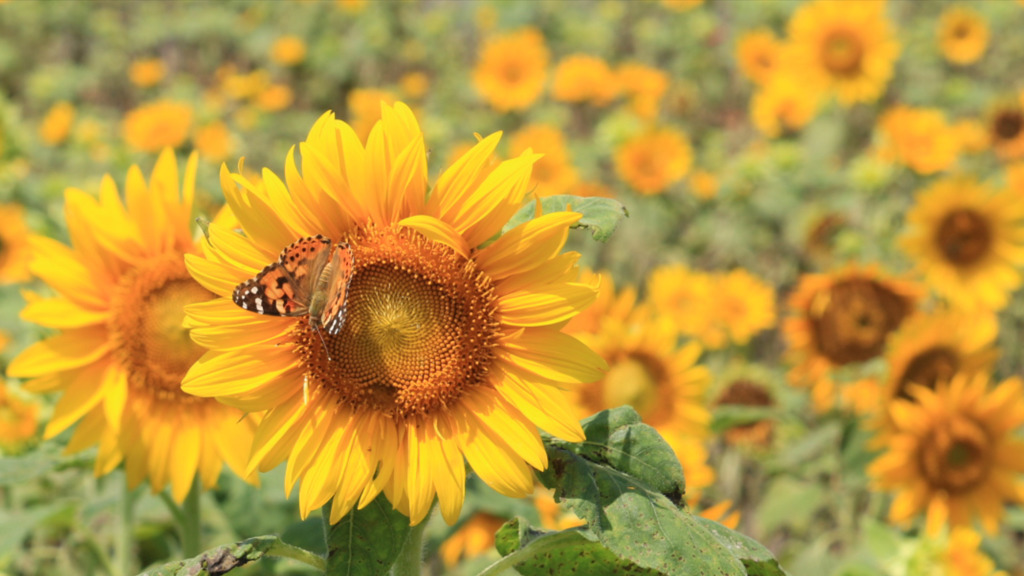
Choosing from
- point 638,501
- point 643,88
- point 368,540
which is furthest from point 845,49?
point 368,540

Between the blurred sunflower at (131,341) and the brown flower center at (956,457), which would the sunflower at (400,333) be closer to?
the blurred sunflower at (131,341)

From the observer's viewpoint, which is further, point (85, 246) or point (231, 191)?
point (85, 246)

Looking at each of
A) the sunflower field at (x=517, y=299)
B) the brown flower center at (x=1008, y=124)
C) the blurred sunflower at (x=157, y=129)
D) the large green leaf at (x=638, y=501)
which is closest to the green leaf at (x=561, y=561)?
the sunflower field at (x=517, y=299)

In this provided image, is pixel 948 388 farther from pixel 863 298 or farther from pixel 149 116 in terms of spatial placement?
pixel 149 116

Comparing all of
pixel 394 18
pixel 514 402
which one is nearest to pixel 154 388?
pixel 514 402

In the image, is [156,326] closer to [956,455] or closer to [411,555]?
[411,555]

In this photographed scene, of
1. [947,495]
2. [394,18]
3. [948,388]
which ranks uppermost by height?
[394,18]

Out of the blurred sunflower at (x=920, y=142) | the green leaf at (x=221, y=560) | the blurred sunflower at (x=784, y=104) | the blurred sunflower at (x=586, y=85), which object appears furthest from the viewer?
the blurred sunflower at (x=586, y=85)

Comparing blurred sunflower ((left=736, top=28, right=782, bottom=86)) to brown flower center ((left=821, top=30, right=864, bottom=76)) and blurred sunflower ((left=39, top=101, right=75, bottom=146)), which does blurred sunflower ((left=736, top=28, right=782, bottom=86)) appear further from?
blurred sunflower ((left=39, top=101, right=75, bottom=146))
